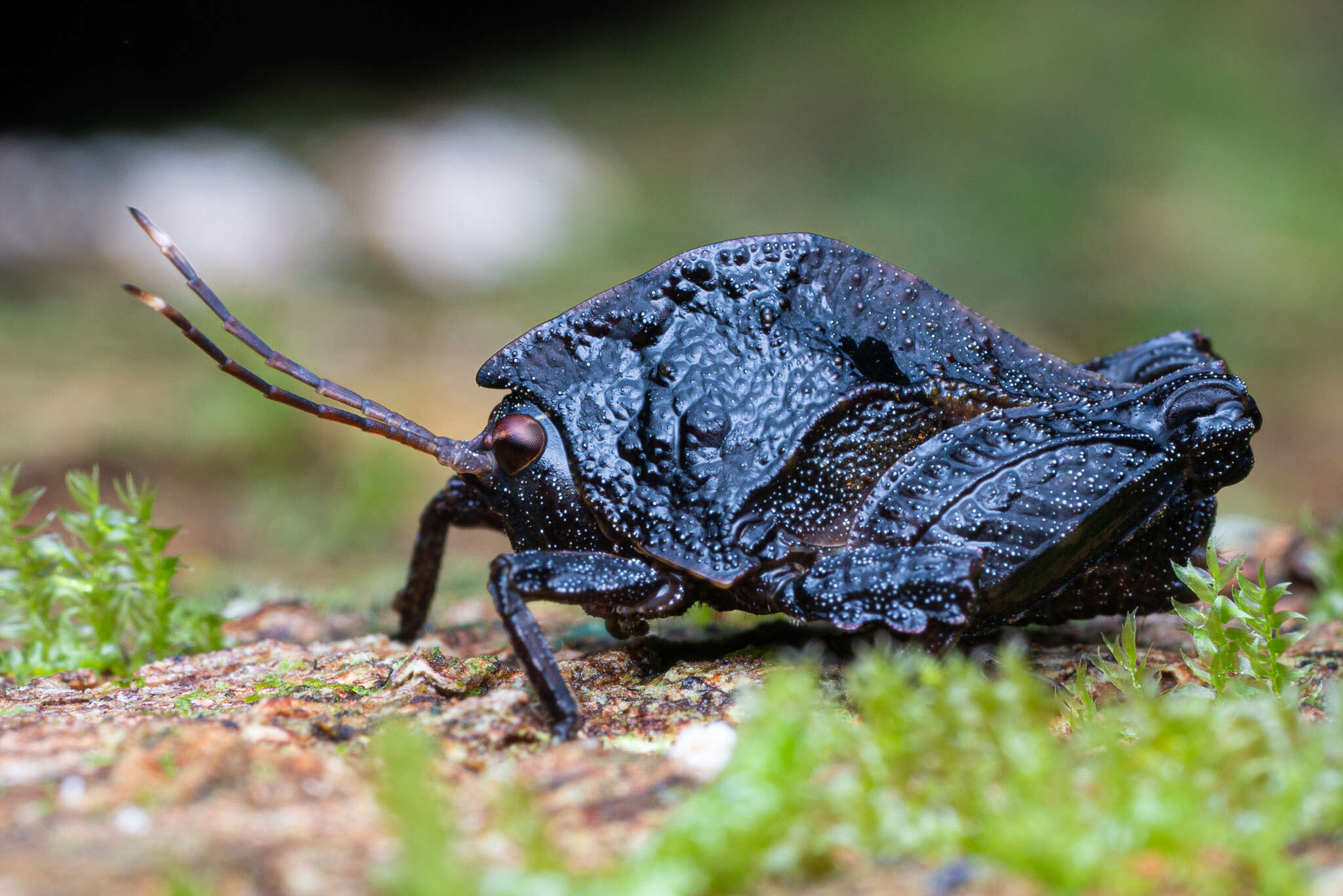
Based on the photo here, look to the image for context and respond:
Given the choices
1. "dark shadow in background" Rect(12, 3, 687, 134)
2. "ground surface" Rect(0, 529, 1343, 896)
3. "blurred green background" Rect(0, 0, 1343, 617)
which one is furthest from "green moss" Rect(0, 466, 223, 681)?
"dark shadow in background" Rect(12, 3, 687, 134)

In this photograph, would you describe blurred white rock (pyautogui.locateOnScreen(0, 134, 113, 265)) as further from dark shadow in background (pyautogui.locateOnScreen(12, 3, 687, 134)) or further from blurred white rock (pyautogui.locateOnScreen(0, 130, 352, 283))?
dark shadow in background (pyautogui.locateOnScreen(12, 3, 687, 134))

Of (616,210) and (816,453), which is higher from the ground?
(616,210)

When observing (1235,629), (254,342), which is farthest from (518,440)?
(1235,629)

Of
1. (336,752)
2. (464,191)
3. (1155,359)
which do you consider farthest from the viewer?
(464,191)

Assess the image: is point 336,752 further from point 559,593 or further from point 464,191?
point 464,191

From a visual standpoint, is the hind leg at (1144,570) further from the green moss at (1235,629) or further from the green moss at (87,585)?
the green moss at (87,585)

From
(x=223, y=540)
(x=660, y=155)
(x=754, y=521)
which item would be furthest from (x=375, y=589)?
(x=660, y=155)

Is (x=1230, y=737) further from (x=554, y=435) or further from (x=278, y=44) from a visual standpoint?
(x=278, y=44)
